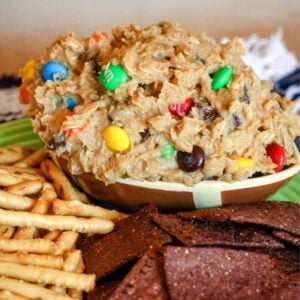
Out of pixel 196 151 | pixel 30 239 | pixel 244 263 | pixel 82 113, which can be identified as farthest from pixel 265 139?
pixel 30 239

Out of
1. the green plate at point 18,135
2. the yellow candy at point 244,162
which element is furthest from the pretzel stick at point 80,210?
the green plate at point 18,135

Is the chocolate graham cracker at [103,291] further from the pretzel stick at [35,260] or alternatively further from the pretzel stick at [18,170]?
the pretzel stick at [18,170]

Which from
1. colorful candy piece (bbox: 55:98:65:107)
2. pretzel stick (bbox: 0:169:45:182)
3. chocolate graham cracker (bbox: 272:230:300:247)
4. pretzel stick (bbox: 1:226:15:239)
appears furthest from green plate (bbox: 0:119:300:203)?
chocolate graham cracker (bbox: 272:230:300:247)

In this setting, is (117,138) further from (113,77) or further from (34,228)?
(34,228)

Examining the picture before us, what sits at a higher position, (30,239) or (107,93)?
(107,93)

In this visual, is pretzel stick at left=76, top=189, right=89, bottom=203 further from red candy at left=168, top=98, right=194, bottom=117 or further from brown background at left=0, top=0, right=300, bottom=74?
brown background at left=0, top=0, right=300, bottom=74

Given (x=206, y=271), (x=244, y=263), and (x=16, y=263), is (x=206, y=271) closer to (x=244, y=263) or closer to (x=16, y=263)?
(x=244, y=263)
